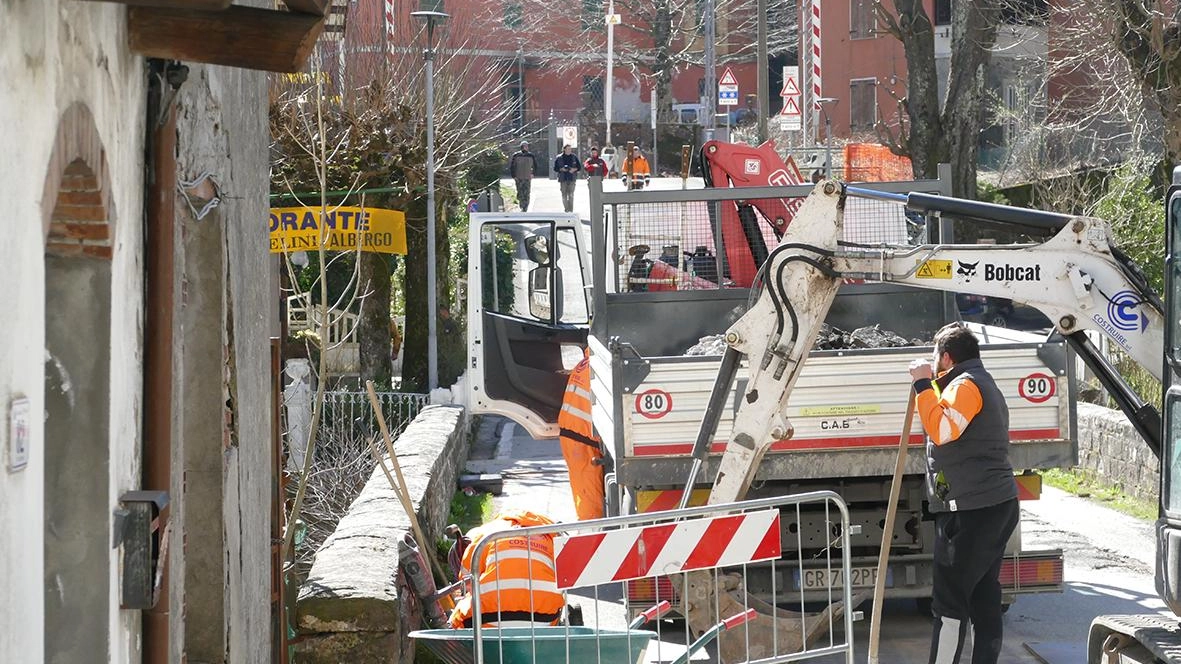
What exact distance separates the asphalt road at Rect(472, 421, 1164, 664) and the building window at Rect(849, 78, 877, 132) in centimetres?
3269

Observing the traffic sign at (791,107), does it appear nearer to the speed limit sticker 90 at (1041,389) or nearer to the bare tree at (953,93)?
the bare tree at (953,93)

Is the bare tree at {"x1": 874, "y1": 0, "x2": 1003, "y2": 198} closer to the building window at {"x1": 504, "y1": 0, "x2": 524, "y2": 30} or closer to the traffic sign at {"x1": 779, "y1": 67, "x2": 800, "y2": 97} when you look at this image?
the traffic sign at {"x1": 779, "y1": 67, "x2": 800, "y2": 97}

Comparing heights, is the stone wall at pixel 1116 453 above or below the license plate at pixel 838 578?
above

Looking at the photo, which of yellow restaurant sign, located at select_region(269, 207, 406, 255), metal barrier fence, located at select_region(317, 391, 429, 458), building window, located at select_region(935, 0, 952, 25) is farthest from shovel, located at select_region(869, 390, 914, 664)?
building window, located at select_region(935, 0, 952, 25)

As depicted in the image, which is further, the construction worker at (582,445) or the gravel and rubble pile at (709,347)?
the construction worker at (582,445)

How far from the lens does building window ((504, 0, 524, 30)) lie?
49250mm

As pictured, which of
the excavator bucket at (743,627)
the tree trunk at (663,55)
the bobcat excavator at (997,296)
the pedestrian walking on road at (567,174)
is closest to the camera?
the bobcat excavator at (997,296)

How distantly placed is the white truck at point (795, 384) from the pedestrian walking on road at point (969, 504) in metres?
0.58

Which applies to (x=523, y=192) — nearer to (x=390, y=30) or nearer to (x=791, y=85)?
(x=791, y=85)

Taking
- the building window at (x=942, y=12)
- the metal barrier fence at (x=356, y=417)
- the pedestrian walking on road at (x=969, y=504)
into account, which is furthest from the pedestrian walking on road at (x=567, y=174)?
the pedestrian walking on road at (x=969, y=504)

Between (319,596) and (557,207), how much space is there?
2737 cm

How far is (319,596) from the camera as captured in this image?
6.42 meters

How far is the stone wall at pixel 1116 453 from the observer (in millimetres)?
12562

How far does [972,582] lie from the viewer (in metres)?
7.16
